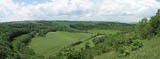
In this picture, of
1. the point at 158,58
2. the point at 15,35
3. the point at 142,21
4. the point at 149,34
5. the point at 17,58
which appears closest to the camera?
the point at 158,58

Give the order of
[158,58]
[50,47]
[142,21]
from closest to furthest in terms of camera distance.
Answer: [158,58] < [142,21] < [50,47]

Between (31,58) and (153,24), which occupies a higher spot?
→ (153,24)

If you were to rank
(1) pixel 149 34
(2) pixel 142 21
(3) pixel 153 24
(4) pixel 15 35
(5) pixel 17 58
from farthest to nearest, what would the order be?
1. (4) pixel 15 35
2. (2) pixel 142 21
3. (5) pixel 17 58
4. (3) pixel 153 24
5. (1) pixel 149 34

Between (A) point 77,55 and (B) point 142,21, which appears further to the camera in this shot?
(B) point 142,21

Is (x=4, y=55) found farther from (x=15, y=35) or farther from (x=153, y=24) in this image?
(x=15, y=35)

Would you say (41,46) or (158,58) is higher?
(158,58)

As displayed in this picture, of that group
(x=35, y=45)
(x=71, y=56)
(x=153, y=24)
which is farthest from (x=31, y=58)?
(x=153, y=24)

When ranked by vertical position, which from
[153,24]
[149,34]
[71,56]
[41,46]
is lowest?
[41,46]

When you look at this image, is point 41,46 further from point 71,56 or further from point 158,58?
point 158,58

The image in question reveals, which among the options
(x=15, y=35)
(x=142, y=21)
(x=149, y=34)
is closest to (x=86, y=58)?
(x=149, y=34)
